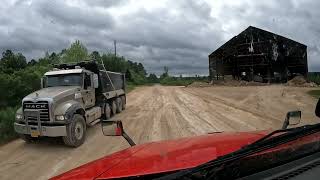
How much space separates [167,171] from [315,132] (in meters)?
0.94

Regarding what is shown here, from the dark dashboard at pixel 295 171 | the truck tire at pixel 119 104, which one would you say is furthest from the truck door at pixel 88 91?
the dark dashboard at pixel 295 171

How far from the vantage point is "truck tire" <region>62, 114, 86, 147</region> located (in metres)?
13.2

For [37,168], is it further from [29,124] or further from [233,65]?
[233,65]

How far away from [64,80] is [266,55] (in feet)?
175

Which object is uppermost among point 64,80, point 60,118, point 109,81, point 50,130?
point 64,80

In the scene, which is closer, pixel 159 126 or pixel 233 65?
pixel 159 126

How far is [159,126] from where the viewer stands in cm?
1666

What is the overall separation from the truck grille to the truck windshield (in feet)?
8.23

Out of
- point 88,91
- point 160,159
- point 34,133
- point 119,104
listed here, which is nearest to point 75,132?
point 34,133

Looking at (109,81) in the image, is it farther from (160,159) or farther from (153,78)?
(153,78)

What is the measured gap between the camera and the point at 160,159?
321 centimetres

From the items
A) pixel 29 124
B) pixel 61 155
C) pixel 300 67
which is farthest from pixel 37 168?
pixel 300 67

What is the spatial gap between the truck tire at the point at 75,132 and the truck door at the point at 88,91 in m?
1.73

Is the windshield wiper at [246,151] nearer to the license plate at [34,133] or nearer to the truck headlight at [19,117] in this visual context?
the license plate at [34,133]
